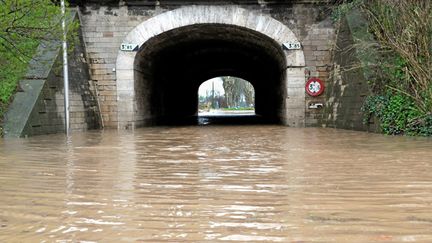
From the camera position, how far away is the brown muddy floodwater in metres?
2.45

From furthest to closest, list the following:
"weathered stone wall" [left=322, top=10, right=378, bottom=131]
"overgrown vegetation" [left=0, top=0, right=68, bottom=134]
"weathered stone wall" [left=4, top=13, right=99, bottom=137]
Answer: "weathered stone wall" [left=322, top=10, right=378, bottom=131], "weathered stone wall" [left=4, top=13, right=99, bottom=137], "overgrown vegetation" [left=0, top=0, right=68, bottom=134]

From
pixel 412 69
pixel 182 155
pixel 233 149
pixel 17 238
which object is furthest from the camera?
pixel 412 69

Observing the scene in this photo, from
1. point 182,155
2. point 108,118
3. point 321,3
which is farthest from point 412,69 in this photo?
point 108,118

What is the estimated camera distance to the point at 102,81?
14297 millimetres

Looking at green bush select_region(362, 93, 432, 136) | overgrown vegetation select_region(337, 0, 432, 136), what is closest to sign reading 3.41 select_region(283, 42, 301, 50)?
overgrown vegetation select_region(337, 0, 432, 136)

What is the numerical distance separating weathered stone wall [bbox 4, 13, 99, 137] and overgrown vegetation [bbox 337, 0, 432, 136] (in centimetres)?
747

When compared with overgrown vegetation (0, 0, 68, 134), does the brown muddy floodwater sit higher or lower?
lower

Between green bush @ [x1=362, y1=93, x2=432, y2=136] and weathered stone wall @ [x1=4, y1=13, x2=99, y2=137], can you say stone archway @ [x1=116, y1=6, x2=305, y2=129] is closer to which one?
weathered stone wall @ [x1=4, y1=13, x2=99, y2=137]

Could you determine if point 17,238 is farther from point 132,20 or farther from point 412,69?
point 132,20

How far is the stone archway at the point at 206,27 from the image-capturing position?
1390cm

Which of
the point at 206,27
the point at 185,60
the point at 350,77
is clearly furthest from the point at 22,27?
the point at 185,60

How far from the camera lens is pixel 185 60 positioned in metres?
21.2

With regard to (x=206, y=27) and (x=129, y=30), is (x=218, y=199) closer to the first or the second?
(x=129, y=30)

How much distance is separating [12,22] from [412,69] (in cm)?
837
